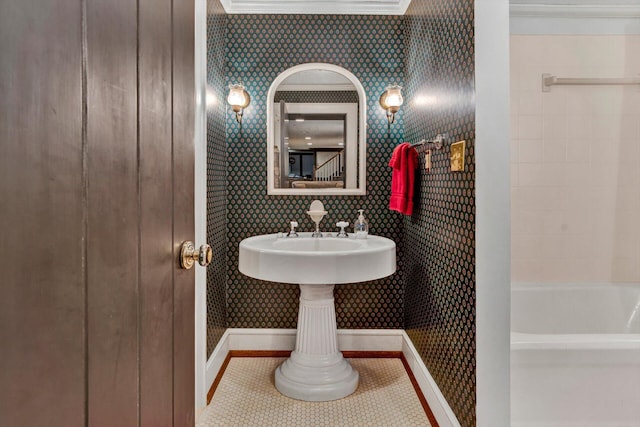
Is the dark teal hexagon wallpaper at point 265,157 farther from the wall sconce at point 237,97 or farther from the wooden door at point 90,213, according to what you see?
the wooden door at point 90,213

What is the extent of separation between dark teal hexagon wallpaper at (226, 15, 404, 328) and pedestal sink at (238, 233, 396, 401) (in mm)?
266

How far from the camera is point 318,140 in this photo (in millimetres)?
2520

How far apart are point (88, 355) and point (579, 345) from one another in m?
1.80

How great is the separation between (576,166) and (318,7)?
197cm

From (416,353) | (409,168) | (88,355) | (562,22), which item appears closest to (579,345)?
(416,353)

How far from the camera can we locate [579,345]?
1.57 metres

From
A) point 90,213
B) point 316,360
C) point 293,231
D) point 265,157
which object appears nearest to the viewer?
point 90,213

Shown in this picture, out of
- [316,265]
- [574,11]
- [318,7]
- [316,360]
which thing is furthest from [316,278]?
[574,11]

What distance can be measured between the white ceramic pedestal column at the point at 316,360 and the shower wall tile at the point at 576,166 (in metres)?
1.30

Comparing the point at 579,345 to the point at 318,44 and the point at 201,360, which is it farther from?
the point at 318,44

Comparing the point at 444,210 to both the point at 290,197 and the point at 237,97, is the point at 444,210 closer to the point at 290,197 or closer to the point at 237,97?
the point at 290,197

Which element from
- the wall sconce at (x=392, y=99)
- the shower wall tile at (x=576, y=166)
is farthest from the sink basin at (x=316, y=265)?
the shower wall tile at (x=576, y=166)

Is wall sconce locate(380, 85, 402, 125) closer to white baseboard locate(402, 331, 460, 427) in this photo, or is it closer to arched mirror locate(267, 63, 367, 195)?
arched mirror locate(267, 63, 367, 195)

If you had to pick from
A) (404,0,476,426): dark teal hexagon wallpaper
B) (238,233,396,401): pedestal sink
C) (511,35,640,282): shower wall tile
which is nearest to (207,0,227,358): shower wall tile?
(238,233,396,401): pedestal sink
